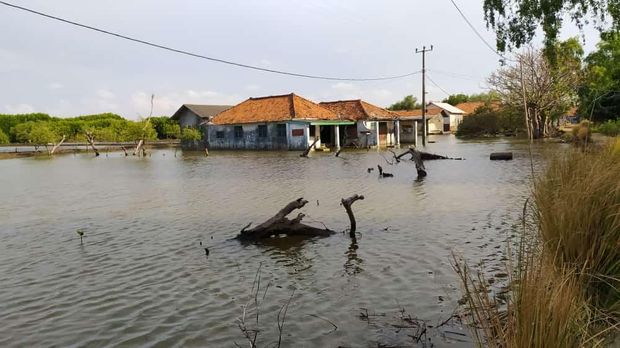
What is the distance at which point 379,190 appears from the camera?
51.6 ft

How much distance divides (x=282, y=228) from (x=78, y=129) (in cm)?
6269

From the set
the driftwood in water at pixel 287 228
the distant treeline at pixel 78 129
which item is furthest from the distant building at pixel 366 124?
the driftwood in water at pixel 287 228

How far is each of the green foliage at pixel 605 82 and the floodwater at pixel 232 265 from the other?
19.8 meters

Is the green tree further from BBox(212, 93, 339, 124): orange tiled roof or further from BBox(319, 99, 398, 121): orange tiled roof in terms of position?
BBox(212, 93, 339, 124): orange tiled roof

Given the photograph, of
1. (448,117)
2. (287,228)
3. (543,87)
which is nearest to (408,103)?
(448,117)

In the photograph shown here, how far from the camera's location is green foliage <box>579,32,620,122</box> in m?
29.8

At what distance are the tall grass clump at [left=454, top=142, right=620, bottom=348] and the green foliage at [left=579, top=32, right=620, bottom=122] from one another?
84.0ft

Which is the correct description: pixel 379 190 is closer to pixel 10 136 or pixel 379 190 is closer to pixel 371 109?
pixel 371 109

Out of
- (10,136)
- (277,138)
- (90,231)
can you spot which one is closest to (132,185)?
(90,231)

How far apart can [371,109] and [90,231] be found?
35858 millimetres

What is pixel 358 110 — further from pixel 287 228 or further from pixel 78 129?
Answer: pixel 78 129

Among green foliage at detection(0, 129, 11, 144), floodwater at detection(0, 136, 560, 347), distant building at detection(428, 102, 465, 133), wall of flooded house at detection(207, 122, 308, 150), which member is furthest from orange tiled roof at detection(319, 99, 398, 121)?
green foliage at detection(0, 129, 11, 144)

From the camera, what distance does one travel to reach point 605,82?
111 ft

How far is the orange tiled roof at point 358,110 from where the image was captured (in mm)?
42438
